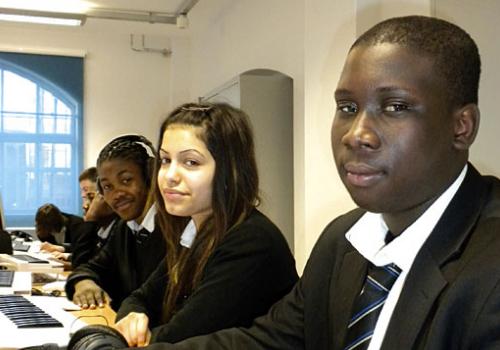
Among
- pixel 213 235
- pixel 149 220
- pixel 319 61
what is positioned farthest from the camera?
pixel 319 61

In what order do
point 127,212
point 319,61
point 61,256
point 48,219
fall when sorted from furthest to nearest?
point 48,219
point 61,256
point 319,61
point 127,212

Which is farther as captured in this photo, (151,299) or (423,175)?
(151,299)

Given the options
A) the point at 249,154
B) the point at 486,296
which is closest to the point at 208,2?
the point at 249,154

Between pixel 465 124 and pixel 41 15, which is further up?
pixel 41 15

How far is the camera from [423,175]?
90 cm

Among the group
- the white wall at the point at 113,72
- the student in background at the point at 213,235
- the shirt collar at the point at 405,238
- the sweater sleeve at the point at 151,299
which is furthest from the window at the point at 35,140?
the shirt collar at the point at 405,238

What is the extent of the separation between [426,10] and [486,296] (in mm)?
2056

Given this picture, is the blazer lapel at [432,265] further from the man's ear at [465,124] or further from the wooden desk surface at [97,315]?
the wooden desk surface at [97,315]

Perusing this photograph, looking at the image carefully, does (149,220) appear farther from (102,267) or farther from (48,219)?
(48,219)

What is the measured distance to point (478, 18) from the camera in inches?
107

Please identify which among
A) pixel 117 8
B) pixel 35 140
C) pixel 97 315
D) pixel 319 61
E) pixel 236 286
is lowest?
pixel 97 315

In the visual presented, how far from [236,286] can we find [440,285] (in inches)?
31.4

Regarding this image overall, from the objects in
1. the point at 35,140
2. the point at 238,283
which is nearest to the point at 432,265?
the point at 238,283

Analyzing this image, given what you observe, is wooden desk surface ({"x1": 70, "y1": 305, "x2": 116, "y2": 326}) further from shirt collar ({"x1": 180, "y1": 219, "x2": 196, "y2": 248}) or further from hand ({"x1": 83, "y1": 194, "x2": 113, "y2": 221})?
hand ({"x1": 83, "y1": 194, "x2": 113, "y2": 221})
